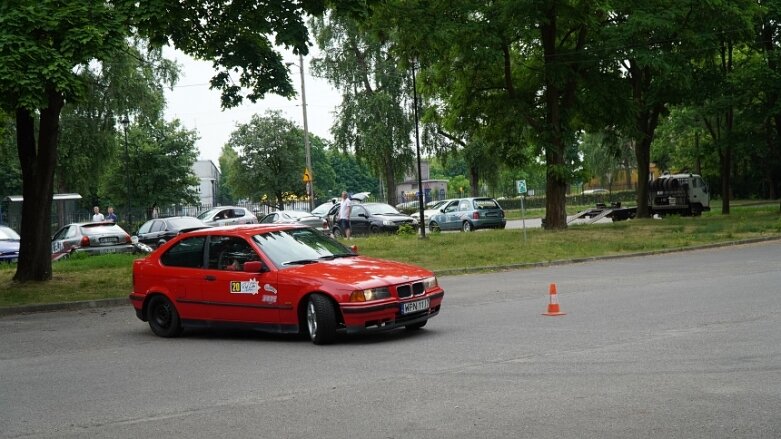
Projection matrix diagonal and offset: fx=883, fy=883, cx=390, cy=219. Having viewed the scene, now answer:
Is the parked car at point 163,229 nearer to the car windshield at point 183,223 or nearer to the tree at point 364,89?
the car windshield at point 183,223

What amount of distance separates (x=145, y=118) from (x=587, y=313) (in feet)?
137

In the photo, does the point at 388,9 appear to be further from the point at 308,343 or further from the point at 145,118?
the point at 145,118

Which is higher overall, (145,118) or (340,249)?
(145,118)

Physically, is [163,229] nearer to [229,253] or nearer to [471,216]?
[471,216]

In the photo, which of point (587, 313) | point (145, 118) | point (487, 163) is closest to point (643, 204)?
point (487, 163)

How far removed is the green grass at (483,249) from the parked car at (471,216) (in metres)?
6.61

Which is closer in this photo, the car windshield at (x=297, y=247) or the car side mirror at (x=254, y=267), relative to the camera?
the car side mirror at (x=254, y=267)

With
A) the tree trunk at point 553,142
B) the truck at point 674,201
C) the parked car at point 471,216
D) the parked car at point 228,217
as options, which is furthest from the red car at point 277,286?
the truck at point 674,201

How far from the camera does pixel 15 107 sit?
15492 mm

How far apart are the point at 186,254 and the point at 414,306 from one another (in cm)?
343

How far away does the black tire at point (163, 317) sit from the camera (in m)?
11.8

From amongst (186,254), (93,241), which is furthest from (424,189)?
(186,254)

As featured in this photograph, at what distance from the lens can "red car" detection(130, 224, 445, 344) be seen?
395 inches

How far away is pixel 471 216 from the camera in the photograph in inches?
1564
